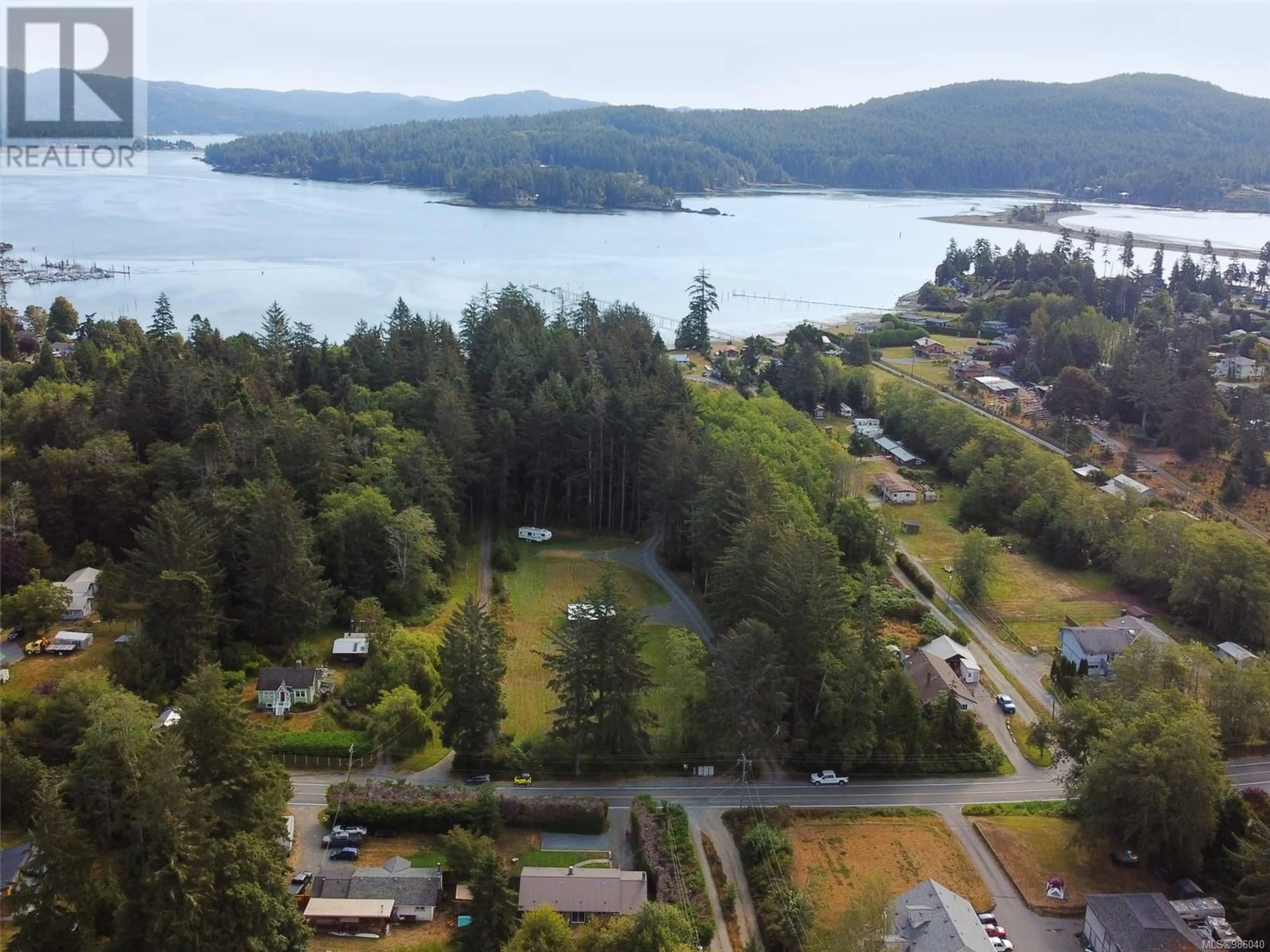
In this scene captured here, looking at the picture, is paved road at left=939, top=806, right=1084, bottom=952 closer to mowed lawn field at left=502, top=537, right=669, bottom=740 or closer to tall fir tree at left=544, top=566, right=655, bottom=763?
tall fir tree at left=544, top=566, right=655, bottom=763

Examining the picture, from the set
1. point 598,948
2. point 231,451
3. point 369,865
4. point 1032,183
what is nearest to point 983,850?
point 598,948

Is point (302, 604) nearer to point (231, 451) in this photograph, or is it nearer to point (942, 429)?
point (231, 451)

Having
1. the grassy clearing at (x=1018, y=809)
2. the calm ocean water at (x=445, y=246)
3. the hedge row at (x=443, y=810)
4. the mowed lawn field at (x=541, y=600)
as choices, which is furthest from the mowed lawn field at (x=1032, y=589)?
the calm ocean water at (x=445, y=246)

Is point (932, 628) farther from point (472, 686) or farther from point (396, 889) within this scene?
point (396, 889)

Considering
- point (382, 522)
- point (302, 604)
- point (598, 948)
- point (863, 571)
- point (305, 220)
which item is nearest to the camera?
point (598, 948)

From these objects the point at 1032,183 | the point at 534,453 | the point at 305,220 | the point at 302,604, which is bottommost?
the point at 302,604

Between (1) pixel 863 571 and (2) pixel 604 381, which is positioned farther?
(2) pixel 604 381

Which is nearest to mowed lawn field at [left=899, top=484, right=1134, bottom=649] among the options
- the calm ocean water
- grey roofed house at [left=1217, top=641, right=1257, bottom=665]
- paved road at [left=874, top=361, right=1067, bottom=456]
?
grey roofed house at [left=1217, top=641, right=1257, bottom=665]
